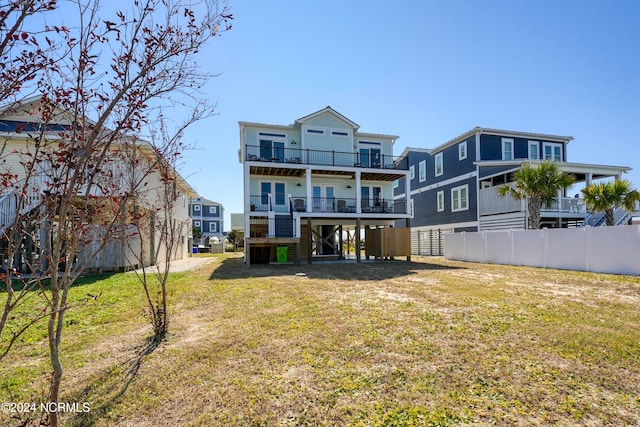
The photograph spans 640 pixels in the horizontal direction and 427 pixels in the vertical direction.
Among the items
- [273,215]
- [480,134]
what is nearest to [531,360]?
[273,215]

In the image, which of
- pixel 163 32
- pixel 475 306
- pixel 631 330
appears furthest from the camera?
pixel 475 306

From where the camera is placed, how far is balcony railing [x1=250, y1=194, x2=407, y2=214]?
18.7 metres

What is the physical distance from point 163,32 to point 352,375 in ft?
12.8

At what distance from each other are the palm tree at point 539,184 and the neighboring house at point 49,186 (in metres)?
16.5

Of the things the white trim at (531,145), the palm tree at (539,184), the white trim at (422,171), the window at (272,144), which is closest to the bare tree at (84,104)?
the window at (272,144)

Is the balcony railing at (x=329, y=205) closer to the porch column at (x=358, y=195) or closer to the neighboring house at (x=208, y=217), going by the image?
the porch column at (x=358, y=195)

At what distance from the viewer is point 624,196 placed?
50.0ft

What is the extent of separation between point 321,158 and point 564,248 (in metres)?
13.1

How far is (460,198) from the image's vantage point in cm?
2384

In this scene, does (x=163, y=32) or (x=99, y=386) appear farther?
(x=99, y=386)

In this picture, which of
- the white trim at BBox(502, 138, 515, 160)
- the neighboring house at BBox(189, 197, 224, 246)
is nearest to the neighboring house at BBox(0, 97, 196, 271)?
the white trim at BBox(502, 138, 515, 160)

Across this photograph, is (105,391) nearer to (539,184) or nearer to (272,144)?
(272,144)

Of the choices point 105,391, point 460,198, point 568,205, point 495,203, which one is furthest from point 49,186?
point 460,198

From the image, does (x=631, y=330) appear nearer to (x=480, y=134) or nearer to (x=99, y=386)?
(x=99, y=386)
